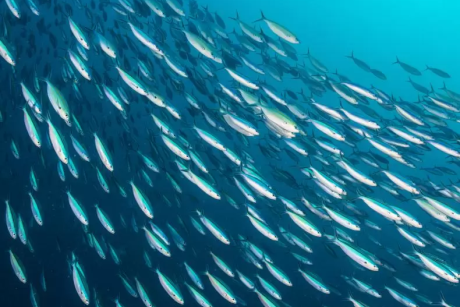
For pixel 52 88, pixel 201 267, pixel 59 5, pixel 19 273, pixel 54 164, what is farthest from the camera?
pixel 54 164

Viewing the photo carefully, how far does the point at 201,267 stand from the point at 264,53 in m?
6.07

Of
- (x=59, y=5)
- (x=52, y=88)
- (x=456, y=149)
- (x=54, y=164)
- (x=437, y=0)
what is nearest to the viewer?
(x=52, y=88)

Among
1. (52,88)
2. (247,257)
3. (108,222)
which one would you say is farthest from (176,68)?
(247,257)

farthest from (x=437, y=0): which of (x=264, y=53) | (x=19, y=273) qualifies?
(x=19, y=273)

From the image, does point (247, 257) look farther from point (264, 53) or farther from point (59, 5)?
point (59, 5)

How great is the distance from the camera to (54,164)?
10.7 meters

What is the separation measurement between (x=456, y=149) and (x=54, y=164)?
10.9m

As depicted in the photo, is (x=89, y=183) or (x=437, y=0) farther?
(x=437, y=0)

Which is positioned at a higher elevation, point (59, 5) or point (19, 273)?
point (59, 5)

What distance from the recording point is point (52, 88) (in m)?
4.30

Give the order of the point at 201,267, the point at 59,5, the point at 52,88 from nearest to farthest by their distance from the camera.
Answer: the point at 52,88 → the point at 59,5 → the point at 201,267

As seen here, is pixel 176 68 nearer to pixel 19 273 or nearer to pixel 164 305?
pixel 19 273

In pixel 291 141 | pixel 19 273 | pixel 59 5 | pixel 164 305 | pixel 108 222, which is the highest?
pixel 291 141

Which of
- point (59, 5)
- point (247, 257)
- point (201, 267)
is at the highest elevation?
point (59, 5)
